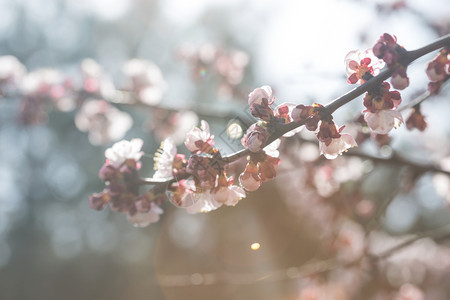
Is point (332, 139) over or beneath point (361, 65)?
beneath

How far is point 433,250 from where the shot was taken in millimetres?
6230

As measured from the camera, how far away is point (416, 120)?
1372mm

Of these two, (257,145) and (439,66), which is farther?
(439,66)

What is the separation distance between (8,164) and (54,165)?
1.90 m

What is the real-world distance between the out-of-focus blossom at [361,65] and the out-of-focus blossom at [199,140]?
0.50 meters

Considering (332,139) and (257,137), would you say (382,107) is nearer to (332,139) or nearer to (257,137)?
(332,139)

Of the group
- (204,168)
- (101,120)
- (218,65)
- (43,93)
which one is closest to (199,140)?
(204,168)

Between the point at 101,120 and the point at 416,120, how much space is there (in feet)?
9.67

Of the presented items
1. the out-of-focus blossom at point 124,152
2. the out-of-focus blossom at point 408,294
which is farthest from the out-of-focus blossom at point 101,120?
the out-of-focus blossom at point 408,294

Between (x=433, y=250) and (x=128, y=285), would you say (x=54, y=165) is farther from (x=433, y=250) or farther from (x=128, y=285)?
(x=433, y=250)

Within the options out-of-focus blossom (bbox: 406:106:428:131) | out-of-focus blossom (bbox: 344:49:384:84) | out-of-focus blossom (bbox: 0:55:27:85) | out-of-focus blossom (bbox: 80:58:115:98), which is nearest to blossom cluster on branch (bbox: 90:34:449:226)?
out-of-focus blossom (bbox: 344:49:384:84)

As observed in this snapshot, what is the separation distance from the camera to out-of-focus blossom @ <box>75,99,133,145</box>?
3.50 metres

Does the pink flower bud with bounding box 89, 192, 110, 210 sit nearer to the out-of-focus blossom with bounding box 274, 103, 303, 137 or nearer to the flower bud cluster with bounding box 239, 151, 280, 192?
the flower bud cluster with bounding box 239, 151, 280, 192

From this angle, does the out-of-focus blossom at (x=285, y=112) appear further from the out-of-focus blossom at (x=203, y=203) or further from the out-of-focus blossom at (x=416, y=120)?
the out-of-focus blossom at (x=416, y=120)
